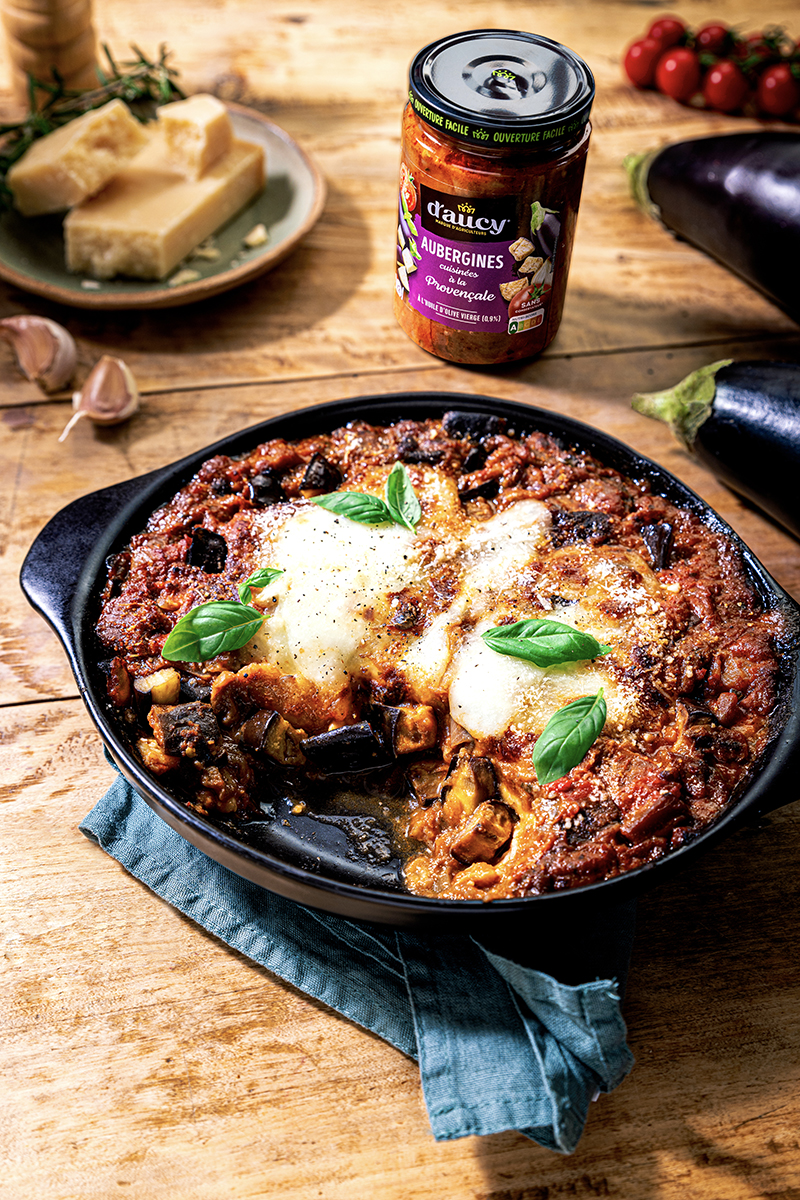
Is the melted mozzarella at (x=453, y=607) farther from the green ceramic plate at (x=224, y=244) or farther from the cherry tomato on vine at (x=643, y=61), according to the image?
the cherry tomato on vine at (x=643, y=61)

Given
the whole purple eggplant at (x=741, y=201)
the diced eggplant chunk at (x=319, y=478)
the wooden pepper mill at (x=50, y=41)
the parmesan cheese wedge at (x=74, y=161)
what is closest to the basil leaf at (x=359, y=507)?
the diced eggplant chunk at (x=319, y=478)

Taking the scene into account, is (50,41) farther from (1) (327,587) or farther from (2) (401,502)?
(1) (327,587)

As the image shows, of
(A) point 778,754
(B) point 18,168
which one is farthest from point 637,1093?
(B) point 18,168

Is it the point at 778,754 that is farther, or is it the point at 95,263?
A: the point at 95,263

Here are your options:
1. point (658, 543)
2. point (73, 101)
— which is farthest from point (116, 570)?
point (73, 101)

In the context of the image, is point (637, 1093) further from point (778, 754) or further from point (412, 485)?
point (412, 485)

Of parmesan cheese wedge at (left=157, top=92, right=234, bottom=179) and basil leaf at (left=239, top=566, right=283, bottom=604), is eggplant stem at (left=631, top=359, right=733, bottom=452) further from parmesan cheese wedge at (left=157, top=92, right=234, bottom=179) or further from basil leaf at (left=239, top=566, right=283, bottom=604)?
parmesan cheese wedge at (left=157, top=92, right=234, bottom=179)

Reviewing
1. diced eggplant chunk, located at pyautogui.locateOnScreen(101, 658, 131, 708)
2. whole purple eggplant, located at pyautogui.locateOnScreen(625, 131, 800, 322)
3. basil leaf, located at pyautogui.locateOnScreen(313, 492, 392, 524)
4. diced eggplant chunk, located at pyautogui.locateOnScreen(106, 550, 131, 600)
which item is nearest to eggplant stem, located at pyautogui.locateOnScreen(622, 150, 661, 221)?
whole purple eggplant, located at pyautogui.locateOnScreen(625, 131, 800, 322)
